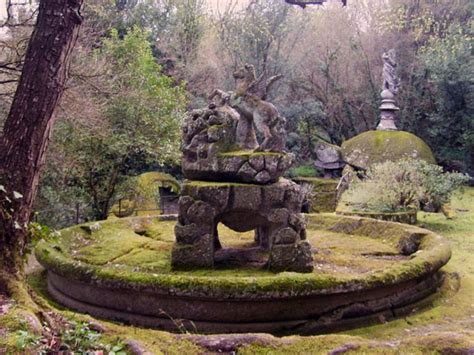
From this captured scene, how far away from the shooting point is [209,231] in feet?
22.3

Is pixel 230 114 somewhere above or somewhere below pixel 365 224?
above

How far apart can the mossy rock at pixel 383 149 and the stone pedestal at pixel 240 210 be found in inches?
568

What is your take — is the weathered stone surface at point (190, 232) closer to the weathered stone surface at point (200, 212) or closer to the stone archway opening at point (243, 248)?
the weathered stone surface at point (200, 212)

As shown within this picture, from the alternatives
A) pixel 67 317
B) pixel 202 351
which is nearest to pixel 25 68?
pixel 67 317

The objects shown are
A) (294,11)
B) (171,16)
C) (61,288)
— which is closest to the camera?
(61,288)

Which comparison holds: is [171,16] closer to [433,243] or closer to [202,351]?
[433,243]

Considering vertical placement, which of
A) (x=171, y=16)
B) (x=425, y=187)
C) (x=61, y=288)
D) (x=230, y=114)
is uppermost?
(x=171, y=16)

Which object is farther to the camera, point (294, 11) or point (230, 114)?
point (294, 11)

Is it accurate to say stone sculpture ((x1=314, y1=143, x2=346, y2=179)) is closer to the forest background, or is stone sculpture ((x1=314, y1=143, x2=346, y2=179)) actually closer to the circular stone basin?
the forest background

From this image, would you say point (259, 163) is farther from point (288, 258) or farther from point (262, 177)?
point (288, 258)

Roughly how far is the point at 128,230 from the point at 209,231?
133 inches

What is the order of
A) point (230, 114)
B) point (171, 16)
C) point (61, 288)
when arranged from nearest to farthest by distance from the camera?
point (61, 288), point (230, 114), point (171, 16)

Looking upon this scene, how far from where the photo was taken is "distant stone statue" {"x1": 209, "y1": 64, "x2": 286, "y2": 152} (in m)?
7.45

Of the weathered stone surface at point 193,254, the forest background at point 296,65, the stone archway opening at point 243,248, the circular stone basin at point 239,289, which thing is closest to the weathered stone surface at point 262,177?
the stone archway opening at point 243,248
